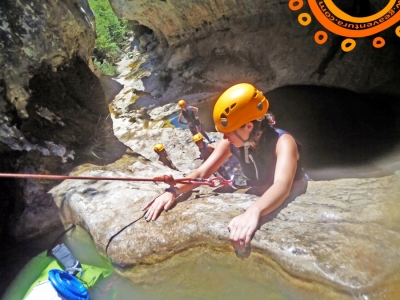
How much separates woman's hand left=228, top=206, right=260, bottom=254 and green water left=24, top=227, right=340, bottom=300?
115 millimetres

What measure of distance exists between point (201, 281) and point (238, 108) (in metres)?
1.30

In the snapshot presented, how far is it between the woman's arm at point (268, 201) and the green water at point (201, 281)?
0.17 m

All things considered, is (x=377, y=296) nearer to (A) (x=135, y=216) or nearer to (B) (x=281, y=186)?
(B) (x=281, y=186)

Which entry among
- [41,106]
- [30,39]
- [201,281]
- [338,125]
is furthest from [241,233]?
[338,125]

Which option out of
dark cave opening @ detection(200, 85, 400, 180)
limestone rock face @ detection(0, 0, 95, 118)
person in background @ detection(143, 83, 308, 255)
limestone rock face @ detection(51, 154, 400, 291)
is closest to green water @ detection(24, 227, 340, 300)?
limestone rock face @ detection(51, 154, 400, 291)

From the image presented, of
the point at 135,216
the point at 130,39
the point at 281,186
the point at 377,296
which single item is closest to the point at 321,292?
the point at 377,296

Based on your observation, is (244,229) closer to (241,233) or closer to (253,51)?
(241,233)

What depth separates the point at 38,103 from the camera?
4492 mm

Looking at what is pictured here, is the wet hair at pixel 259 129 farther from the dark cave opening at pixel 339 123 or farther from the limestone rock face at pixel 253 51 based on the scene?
the limestone rock face at pixel 253 51

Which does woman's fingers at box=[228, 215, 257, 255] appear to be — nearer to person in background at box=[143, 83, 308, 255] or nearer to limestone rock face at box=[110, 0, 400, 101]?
person in background at box=[143, 83, 308, 255]

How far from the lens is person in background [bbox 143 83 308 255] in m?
2.20

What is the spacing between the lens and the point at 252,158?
9.07ft

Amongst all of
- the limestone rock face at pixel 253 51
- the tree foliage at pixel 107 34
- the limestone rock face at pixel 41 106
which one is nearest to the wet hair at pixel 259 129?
the limestone rock face at pixel 41 106

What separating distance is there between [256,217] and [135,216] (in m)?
1.27
